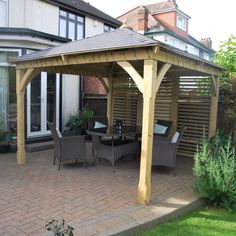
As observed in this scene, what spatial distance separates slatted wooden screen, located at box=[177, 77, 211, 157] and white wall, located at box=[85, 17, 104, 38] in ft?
21.9

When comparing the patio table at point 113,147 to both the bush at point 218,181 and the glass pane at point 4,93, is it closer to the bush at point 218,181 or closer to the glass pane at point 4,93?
the bush at point 218,181

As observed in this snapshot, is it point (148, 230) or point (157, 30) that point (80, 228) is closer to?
point (148, 230)

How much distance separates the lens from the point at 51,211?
14.2 feet

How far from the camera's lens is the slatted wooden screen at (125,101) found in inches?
386

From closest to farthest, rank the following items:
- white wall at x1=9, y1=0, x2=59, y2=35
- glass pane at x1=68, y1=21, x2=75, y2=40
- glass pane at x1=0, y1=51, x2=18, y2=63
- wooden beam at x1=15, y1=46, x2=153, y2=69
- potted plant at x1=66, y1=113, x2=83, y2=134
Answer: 1. wooden beam at x1=15, y1=46, x2=153, y2=69
2. glass pane at x1=0, y1=51, x2=18, y2=63
3. white wall at x1=9, y1=0, x2=59, y2=35
4. potted plant at x1=66, y1=113, x2=83, y2=134
5. glass pane at x1=68, y1=21, x2=75, y2=40

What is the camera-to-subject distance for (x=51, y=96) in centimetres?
1029

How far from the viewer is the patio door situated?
9464 millimetres

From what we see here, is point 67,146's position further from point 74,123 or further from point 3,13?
point 3,13

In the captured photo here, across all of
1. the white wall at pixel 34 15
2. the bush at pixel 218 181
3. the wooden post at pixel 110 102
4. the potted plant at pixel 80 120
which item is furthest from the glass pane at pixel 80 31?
the bush at pixel 218 181

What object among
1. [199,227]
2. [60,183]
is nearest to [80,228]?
[199,227]

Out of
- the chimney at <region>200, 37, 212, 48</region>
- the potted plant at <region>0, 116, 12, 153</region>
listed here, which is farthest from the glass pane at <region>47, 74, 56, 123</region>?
the chimney at <region>200, 37, 212, 48</region>

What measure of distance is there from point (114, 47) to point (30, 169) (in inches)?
142

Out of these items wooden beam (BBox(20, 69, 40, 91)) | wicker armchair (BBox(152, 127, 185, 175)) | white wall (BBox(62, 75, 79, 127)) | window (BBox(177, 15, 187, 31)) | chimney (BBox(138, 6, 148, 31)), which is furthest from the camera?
window (BBox(177, 15, 187, 31))

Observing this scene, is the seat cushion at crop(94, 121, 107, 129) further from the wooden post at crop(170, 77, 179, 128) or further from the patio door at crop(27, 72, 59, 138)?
the patio door at crop(27, 72, 59, 138)
